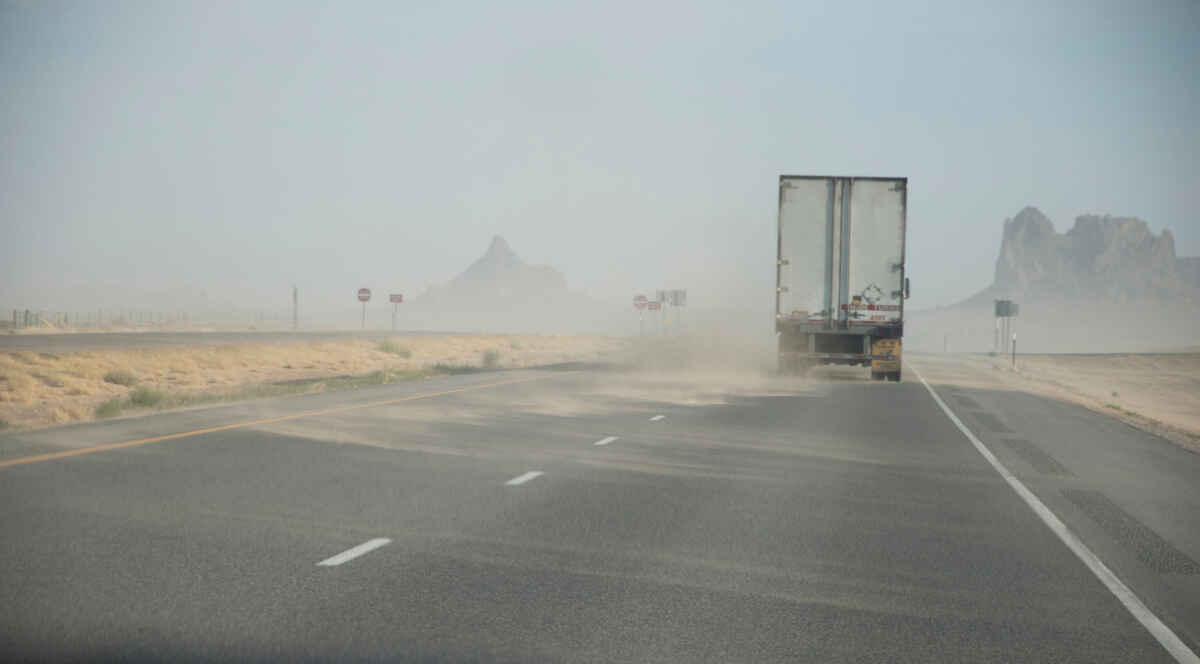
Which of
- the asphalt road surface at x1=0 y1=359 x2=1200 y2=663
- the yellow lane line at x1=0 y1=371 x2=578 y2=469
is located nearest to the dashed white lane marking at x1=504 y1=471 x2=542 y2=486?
the asphalt road surface at x1=0 y1=359 x2=1200 y2=663

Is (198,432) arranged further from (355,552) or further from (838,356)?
(838,356)

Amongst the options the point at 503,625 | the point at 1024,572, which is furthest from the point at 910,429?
the point at 503,625

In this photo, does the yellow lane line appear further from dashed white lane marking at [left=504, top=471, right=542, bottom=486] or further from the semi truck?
the semi truck

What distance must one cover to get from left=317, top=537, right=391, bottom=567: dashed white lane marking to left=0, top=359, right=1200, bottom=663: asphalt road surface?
1.0 inches

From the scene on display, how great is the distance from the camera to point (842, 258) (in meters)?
28.6

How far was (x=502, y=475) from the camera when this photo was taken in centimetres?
1173

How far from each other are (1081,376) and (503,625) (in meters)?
54.4

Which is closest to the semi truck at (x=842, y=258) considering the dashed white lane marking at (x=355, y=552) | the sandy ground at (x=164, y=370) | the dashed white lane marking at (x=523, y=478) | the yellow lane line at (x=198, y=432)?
the yellow lane line at (x=198, y=432)

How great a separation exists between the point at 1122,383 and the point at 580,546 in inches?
1910

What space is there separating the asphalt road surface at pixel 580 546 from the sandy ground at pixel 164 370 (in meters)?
7.99

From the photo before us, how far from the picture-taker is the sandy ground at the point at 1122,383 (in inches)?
1006

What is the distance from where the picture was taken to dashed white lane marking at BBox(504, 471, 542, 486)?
11.2 meters

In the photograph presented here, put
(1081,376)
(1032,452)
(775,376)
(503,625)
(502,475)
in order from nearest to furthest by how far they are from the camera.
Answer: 1. (503,625)
2. (502,475)
3. (1032,452)
4. (775,376)
5. (1081,376)

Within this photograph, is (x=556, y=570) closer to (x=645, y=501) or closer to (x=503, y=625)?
(x=503, y=625)
